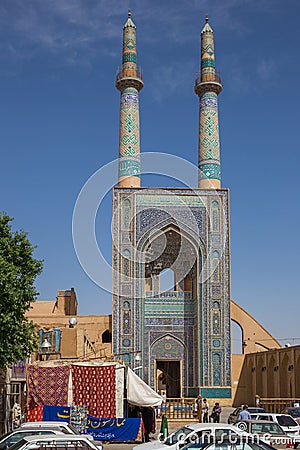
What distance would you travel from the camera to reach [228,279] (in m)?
30.0

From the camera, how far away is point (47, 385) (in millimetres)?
15734

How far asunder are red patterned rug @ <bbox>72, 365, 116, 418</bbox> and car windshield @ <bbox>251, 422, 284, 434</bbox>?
14.1 feet

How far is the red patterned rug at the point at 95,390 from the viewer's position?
52.3 ft

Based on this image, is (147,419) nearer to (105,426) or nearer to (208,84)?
(105,426)

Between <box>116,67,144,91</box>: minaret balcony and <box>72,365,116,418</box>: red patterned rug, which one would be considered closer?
<box>72,365,116,418</box>: red patterned rug

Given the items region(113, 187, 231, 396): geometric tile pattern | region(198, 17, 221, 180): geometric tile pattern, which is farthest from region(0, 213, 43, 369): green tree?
region(198, 17, 221, 180): geometric tile pattern

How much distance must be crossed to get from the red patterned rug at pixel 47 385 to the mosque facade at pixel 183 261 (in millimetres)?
12786

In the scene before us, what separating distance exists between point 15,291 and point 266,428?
19.9ft

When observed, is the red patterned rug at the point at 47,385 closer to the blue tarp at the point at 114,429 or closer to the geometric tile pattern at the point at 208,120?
the blue tarp at the point at 114,429

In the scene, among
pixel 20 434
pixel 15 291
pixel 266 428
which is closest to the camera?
pixel 20 434

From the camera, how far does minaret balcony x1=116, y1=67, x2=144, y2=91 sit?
31.5 m

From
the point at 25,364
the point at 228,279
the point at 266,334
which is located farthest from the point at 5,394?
the point at 266,334

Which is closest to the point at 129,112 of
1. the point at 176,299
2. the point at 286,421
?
the point at 176,299

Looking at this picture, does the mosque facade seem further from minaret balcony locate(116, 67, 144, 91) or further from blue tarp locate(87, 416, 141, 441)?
blue tarp locate(87, 416, 141, 441)
